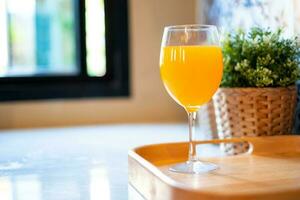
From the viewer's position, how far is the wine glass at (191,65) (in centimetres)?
83

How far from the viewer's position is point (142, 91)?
75.2 inches

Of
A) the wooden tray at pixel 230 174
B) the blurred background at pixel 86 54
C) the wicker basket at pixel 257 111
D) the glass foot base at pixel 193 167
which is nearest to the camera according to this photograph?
the wooden tray at pixel 230 174

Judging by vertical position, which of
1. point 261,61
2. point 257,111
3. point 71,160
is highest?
point 261,61

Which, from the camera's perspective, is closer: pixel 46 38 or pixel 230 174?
pixel 230 174

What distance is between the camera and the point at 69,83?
186 cm

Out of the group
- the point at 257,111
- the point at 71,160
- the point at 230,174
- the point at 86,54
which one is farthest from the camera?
the point at 86,54

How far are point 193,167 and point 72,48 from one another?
1.21 m

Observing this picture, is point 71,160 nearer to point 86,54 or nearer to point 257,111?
point 257,111

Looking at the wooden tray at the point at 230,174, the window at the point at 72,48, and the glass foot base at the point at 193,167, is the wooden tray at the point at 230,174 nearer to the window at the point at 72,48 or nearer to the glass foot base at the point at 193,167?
the glass foot base at the point at 193,167

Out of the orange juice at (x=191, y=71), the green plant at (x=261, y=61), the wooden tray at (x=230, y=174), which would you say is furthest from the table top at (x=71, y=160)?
the green plant at (x=261, y=61)

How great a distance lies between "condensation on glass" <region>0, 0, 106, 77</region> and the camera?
6.15 ft

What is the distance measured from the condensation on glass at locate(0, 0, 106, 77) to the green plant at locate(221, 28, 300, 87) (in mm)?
903

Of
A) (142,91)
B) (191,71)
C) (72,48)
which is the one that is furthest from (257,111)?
(72,48)

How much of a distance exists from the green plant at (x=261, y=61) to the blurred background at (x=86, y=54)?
78cm
